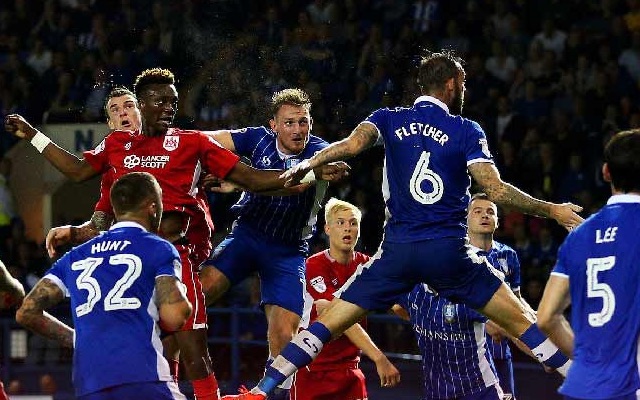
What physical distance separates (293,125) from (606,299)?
3837mm

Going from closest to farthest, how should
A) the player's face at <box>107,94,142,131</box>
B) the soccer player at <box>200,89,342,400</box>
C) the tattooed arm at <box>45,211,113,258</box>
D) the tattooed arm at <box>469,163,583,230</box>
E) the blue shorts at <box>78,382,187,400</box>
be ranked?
the blue shorts at <box>78,382,187,400</box>, the tattooed arm at <box>469,163,583,230</box>, the tattooed arm at <box>45,211,113,258</box>, the soccer player at <box>200,89,342,400</box>, the player's face at <box>107,94,142,131</box>

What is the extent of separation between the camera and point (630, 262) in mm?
4535

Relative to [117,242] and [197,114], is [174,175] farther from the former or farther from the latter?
[197,114]

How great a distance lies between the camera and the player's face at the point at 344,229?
8.02 m

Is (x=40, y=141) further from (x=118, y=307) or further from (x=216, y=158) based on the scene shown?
(x=118, y=307)

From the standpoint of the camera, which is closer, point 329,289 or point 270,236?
point 329,289

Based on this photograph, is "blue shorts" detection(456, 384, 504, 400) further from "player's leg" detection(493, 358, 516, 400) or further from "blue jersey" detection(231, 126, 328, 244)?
"blue jersey" detection(231, 126, 328, 244)

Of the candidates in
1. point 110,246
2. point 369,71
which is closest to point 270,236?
point 110,246

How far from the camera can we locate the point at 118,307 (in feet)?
17.2

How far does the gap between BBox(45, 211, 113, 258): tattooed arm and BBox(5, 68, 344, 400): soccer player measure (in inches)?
10.7

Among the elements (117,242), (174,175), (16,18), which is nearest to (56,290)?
(117,242)

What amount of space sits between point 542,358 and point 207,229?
2.05m

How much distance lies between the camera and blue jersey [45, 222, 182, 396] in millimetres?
5242

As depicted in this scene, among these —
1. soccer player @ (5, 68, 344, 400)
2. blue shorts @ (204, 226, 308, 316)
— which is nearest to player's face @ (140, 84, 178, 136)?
soccer player @ (5, 68, 344, 400)
